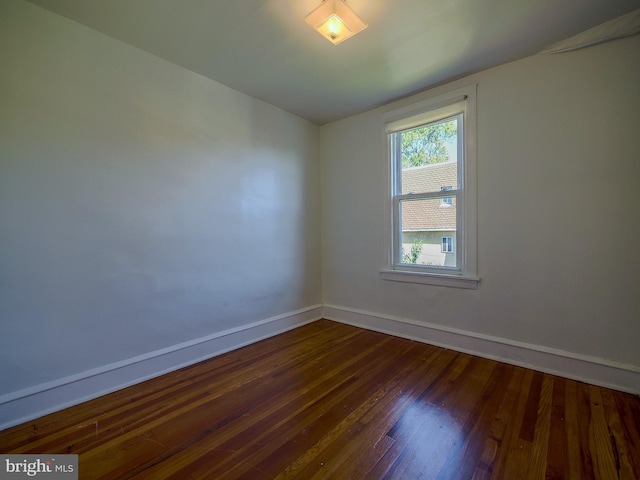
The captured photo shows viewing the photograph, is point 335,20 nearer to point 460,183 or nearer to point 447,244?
point 460,183

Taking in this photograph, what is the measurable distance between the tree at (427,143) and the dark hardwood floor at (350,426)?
80.1 inches

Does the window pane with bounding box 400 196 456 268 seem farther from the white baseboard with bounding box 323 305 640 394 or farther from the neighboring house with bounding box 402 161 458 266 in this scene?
the white baseboard with bounding box 323 305 640 394

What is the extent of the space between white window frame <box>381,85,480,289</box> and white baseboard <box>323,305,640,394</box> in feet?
1.59

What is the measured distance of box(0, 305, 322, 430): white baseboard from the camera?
1.74 m

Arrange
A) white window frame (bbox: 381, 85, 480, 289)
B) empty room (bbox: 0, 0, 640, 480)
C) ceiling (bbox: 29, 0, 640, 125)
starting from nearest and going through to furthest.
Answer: empty room (bbox: 0, 0, 640, 480)
ceiling (bbox: 29, 0, 640, 125)
white window frame (bbox: 381, 85, 480, 289)

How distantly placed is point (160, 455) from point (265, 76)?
2903mm

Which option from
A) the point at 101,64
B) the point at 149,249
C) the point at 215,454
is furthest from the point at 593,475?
the point at 101,64

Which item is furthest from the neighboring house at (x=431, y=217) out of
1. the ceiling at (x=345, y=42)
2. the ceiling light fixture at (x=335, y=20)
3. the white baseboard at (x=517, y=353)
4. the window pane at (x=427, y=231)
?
the ceiling light fixture at (x=335, y=20)

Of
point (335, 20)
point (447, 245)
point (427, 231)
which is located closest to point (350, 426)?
point (447, 245)

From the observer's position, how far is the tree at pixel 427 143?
2.87m

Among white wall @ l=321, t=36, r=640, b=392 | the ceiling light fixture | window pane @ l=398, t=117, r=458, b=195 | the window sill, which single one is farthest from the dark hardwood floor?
the ceiling light fixture

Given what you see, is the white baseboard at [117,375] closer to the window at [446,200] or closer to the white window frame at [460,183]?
the white window frame at [460,183]

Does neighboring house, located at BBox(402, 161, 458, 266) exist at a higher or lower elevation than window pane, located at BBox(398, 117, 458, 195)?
lower

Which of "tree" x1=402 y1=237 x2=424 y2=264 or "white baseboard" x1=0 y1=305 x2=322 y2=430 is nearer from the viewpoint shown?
"white baseboard" x1=0 y1=305 x2=322 y2=430
